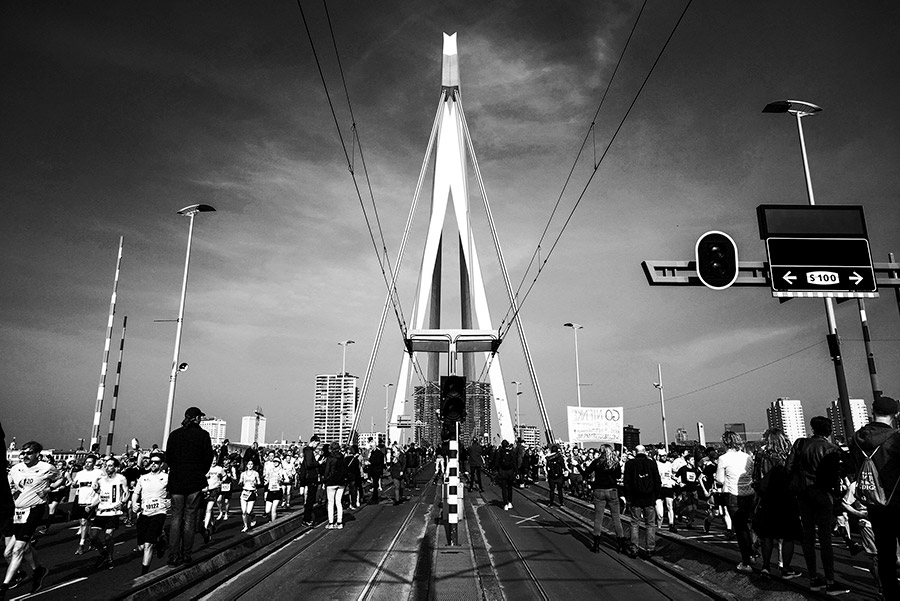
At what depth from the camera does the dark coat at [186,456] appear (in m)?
8.62

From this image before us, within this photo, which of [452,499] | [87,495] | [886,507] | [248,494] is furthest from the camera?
[248,494]

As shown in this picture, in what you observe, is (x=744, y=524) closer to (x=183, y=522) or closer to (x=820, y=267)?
(x=820, y=267)

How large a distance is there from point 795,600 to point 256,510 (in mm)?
17114

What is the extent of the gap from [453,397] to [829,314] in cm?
1225

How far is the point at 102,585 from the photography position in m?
8.85

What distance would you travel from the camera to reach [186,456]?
862 cm

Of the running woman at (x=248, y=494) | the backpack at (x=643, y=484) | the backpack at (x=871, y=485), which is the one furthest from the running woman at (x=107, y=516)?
the backpack at (x=871, y=485)

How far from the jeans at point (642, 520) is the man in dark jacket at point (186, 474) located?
7.22m

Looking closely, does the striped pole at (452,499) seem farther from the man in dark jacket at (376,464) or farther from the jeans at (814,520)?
the man in dark jacket at (376,464)

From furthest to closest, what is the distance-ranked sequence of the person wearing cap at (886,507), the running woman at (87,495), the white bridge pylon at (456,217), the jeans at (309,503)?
1. the white bridge pylon at (456,217)
2. the jeans at (309,503)
3. the running woman at (87,495)
4. the person wearing cap at (886,507)

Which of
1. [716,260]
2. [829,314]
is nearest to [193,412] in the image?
[716,260]

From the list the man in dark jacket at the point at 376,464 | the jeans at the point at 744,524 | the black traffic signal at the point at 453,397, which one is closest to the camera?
the jeans at the point at 744,524

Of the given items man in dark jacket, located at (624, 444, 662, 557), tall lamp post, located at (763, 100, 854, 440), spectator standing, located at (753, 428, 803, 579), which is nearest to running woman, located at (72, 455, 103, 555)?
man in dark jacket, located at (624, 444, 662, 557)

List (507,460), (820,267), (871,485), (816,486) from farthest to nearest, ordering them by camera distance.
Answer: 1. (507,460)
2. (820,267)
3. (816,486)
4. (871,485)
